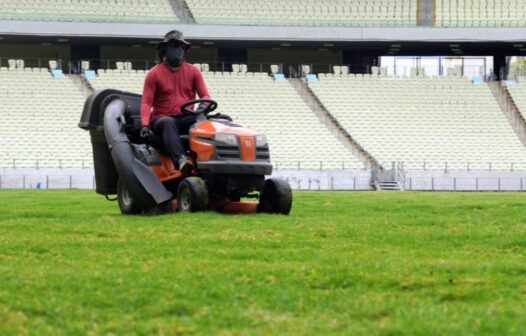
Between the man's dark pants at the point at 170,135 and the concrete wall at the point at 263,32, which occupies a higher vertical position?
the concrete wall at the point at 263,32

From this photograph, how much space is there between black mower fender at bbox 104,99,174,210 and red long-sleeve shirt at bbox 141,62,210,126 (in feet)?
1.75

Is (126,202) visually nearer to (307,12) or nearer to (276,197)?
(276,197)

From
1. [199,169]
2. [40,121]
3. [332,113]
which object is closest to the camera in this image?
[199,169]

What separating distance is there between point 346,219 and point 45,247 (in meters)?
5.16

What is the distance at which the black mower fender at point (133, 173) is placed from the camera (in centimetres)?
1405

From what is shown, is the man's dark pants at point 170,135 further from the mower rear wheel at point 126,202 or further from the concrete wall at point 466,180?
the concrete wall at point 466,180

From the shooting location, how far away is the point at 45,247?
9.45 m

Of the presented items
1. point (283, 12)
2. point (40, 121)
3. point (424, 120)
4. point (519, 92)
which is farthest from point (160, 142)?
point (283, 12)

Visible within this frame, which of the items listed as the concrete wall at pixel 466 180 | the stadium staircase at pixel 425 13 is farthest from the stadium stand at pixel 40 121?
the stadium staircase at pixel 425 13

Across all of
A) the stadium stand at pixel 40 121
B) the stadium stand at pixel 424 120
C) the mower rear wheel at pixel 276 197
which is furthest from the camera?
the stadium stand at pixel 424 120

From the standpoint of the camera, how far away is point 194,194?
535 inches

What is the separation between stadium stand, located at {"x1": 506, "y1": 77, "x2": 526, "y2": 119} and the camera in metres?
51.3

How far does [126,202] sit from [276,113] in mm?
33623

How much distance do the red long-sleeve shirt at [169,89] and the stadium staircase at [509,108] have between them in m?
35.3
